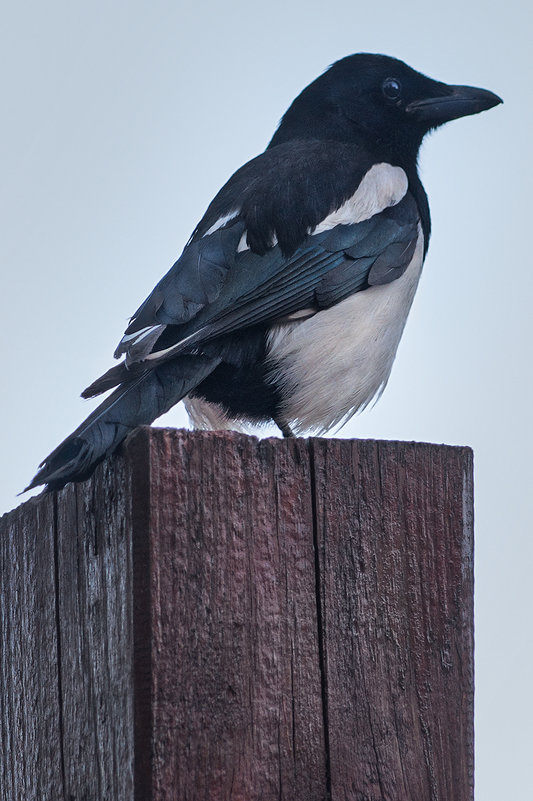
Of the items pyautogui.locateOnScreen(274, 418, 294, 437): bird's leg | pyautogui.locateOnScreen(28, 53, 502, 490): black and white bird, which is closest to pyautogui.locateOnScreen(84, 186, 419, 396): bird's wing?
pyautogui.locateOnScreen(28, 53, 502, 490): black and white bird

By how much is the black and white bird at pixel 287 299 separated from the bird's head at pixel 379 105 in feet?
0.45

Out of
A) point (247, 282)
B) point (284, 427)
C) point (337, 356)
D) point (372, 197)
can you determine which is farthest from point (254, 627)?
point (372, 197)

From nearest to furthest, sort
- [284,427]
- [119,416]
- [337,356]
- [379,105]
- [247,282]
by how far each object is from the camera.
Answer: [119,416]
[247,282]
[337,356]
[284,427]
[379,105]

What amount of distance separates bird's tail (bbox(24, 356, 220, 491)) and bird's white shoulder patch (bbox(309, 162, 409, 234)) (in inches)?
30.3

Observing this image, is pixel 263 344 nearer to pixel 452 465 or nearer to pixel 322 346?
pixel 322 346

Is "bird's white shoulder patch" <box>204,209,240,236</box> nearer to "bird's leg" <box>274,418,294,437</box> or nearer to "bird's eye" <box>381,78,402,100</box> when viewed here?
"bird's leg" <box>274,418,294,437</box>

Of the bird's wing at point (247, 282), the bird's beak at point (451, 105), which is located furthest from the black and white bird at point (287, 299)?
the bird's beak at point (451, 105)

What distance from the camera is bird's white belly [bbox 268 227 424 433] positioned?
3.32 m

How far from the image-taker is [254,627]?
1.83 metres

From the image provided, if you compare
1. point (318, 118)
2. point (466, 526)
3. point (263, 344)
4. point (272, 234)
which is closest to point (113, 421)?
point (466, 526)

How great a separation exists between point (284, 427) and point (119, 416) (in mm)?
1255

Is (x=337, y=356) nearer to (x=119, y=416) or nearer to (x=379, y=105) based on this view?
(x=119, y=416)

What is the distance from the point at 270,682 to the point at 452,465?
22.3 inches

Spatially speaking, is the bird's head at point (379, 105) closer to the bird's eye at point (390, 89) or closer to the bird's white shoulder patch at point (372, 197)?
the bird's eye at point (390, 89)
